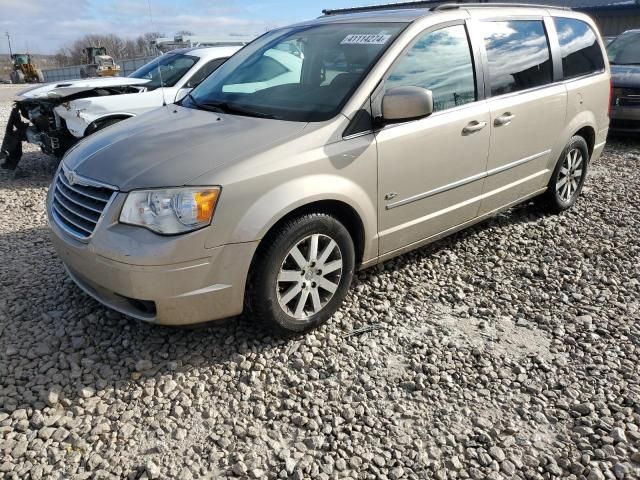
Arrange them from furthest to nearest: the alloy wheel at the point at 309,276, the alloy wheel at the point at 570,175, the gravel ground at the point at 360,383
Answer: the alloy wheel at the point at 570,175 → the alloy wheel at the point at 309,276 → the gravel ground at the point at 360,383

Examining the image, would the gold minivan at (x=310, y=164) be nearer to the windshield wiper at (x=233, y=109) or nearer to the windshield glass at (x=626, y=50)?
the windshield wiper at (x=233, y=109)

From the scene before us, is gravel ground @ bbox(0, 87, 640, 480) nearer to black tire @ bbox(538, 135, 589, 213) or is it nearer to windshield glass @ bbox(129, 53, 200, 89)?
black tire @ bbox(538, 135, 589, 213)

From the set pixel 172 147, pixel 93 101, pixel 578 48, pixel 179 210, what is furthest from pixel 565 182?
pixel 93 101

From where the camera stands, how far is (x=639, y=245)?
4.54 metres

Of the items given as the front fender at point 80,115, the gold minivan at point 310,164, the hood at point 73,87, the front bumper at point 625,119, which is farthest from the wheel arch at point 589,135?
the hood at point 73,87

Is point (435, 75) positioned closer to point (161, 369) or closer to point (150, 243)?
point (150, 243)

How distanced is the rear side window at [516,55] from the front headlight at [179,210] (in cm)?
243

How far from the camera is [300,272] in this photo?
10.1 ft

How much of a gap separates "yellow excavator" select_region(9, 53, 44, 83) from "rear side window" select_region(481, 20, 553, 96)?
44018mm

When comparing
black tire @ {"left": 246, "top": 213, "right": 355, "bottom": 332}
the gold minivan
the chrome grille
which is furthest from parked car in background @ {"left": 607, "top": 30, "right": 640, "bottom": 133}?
the chrome grille

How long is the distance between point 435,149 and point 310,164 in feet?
3.41

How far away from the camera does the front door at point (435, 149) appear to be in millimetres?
3344

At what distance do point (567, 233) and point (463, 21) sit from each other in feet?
7.13

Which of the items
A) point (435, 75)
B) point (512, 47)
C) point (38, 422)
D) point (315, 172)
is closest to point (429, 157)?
point (435, 75)
